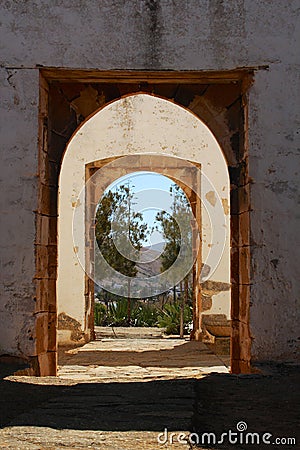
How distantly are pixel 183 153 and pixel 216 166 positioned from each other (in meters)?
0.52

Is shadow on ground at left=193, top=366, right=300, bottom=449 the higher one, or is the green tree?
the green tree

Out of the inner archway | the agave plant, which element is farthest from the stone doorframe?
the agave plant

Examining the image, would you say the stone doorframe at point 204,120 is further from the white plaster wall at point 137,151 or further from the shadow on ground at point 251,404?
the white plaster wall at point 137,151

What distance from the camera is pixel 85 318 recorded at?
9516 mm

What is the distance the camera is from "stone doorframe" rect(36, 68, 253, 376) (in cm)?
530

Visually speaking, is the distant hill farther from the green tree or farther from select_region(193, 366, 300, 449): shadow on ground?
select_region(193, 366, 300, 449): shadow on ground

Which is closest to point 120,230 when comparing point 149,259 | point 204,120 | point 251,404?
point 149,259

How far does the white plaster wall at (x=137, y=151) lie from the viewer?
959 cm

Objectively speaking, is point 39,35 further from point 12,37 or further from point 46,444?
point 46,444

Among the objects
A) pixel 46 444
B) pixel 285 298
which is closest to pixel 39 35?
pixel 285 298

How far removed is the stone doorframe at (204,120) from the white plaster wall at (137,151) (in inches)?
138

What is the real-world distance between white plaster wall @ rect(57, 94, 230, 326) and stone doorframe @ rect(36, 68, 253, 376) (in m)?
3.52

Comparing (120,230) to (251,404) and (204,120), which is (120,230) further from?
(251,404)

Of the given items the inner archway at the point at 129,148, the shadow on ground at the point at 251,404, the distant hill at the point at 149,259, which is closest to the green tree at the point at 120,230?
the distant hill at the point at 149,259
